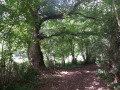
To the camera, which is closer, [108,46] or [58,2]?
[108,46]

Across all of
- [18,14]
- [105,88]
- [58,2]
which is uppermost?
[58,2]

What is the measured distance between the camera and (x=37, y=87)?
5.31 m

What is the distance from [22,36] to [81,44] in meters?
10.3

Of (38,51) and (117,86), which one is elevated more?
(38,51)

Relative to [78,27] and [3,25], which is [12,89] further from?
[78,27]

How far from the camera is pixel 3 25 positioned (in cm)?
397

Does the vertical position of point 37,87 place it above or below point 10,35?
below

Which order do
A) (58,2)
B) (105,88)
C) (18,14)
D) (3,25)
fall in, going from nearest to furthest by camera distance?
(3,25), (18,14), (105,88), (58,2)

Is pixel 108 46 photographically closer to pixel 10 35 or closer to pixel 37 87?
pixel 37 87

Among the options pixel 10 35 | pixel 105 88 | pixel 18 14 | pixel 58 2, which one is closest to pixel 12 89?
pixel 10 35

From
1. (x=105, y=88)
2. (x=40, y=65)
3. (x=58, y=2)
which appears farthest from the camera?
(x=40, y=65)

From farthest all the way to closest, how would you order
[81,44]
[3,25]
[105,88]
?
[81,44] → [105,88] → [3,25]

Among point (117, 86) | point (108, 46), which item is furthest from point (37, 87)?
point (108, 46)

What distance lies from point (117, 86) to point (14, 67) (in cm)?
514
